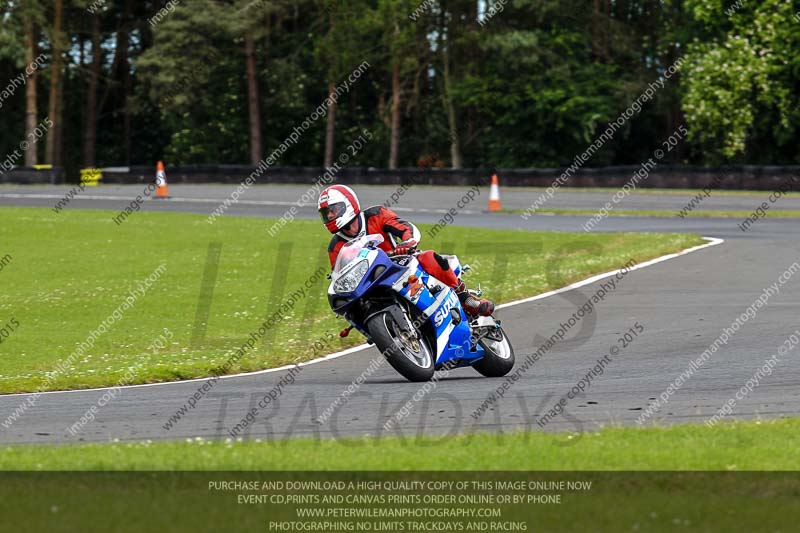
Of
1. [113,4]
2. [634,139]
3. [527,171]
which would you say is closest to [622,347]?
[527,171]

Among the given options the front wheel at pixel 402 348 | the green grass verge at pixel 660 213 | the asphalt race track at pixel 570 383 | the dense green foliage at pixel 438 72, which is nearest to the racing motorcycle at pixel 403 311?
the front wheel at pixel 402 348

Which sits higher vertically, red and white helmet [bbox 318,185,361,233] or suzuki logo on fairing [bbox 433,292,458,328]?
red and white helmet [bbox 318,185,361,233]

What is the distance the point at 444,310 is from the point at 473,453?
3716 mm

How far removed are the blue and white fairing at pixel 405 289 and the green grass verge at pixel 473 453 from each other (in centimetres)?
272

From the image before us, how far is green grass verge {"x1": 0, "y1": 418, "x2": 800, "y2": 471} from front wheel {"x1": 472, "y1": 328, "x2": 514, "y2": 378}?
130 inches

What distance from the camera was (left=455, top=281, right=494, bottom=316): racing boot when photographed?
11.8 metres

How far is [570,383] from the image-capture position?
10.9 meters

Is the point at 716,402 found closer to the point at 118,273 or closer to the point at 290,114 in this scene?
the point at 118,273

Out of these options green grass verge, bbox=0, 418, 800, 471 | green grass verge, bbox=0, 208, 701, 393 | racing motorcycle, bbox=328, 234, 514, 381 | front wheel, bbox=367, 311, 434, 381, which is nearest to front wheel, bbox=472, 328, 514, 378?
racing motorcycle, bbox=328, 234, 514, 381

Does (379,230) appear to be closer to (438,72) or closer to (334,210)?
(334,210)

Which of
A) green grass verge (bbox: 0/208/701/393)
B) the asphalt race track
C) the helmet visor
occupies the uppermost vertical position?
the helmet visor

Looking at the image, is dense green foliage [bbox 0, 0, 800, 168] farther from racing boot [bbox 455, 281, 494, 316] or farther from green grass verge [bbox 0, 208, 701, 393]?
racing boot [bbox 455, 281, 494, 316]

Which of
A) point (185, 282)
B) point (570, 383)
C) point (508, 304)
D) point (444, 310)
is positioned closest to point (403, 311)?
point (444, 310)

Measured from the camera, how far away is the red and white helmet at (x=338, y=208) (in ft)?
36.4
